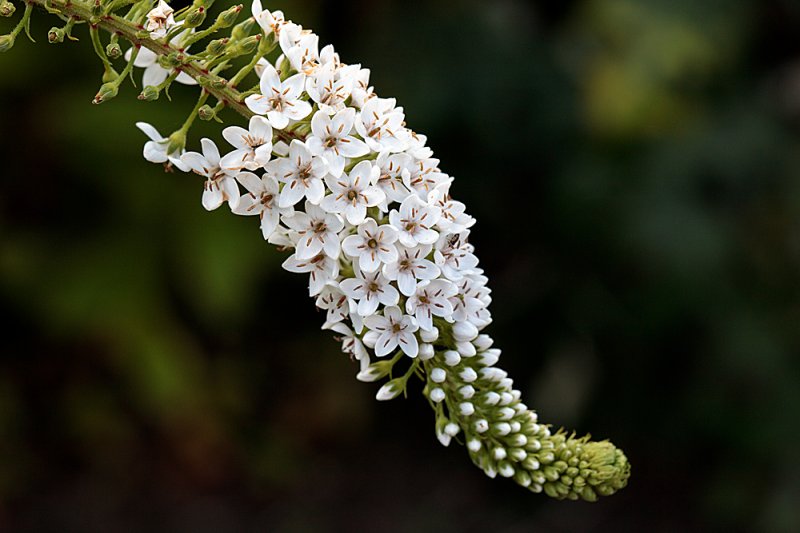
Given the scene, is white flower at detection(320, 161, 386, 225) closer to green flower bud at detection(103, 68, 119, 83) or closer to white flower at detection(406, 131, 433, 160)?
white flower at detection(406, 131, 433, 160)

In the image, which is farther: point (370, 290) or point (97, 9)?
point (370, 290)

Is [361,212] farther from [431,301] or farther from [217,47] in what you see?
[217,47]

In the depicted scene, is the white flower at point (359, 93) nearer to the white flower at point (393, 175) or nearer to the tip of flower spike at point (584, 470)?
the white flower at point (393, 175)

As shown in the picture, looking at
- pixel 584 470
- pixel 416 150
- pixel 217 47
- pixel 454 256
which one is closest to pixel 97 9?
pixel 217 47

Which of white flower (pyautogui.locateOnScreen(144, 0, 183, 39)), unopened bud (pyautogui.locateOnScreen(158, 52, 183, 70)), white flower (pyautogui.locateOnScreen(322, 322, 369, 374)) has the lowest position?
white flower (pyautogui.locateOnScreen(322, 322, 369, 374))

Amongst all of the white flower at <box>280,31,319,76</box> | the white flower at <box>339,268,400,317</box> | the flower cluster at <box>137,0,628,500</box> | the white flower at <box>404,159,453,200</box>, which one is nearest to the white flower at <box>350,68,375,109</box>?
the flower cluster at <box>137,0,628,500</box>

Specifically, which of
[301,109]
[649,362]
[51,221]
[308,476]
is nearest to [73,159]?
[51,221]

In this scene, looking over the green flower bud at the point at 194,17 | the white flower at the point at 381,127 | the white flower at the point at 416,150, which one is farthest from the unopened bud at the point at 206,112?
the white flower at the point at 416,150
